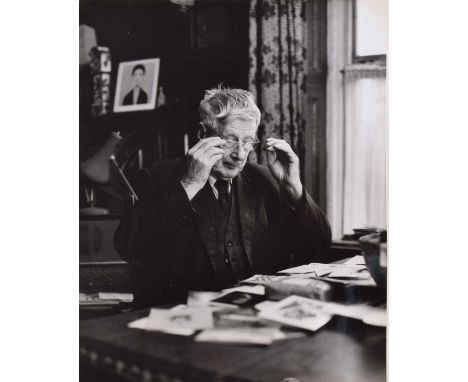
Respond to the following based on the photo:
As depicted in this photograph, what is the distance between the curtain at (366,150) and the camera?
183 cm

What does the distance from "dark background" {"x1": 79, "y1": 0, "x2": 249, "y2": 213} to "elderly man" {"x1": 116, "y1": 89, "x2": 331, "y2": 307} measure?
0.06 m

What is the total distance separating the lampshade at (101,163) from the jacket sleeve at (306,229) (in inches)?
25.8

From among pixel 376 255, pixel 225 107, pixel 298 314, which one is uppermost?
pixel 225 107

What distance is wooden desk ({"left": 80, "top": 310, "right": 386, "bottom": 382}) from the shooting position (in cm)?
163

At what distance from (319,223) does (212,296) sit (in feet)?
1.55

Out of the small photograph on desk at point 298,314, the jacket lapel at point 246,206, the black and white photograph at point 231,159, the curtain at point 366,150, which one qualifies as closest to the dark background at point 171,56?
the black and white photograph at point 231,159

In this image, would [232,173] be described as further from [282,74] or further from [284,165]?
[282,74]

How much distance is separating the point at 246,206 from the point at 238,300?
1.14 ft

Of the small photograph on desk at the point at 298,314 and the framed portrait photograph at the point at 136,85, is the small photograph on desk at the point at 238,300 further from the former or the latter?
the framed portrait photograph at the point at 136,85

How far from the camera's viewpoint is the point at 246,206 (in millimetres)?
1907

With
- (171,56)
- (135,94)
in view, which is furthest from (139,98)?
(171,56)
